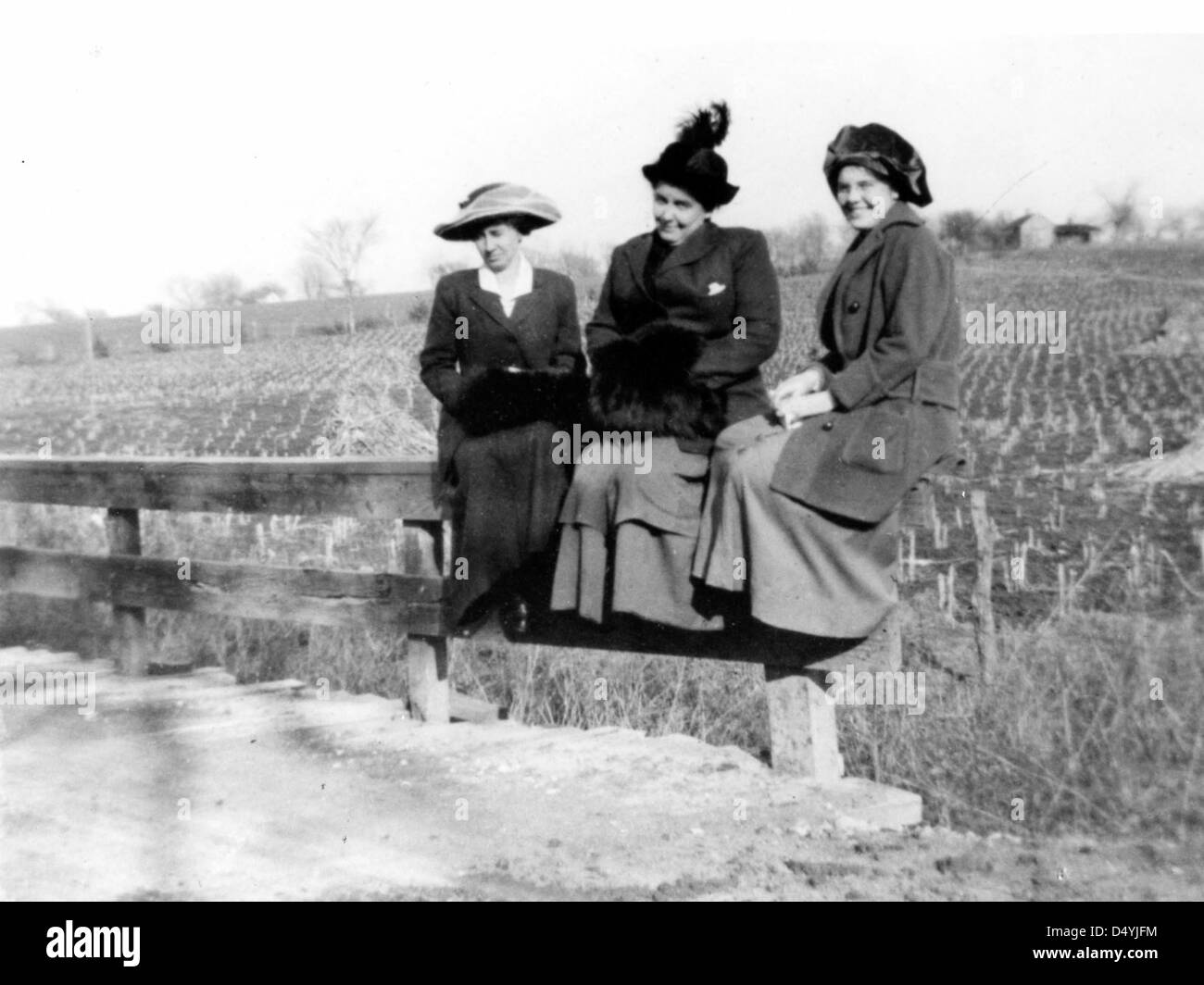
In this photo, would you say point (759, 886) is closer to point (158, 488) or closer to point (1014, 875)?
point (1014, 875)

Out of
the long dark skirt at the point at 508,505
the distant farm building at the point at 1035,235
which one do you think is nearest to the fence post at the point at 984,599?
the long dark skirt at the point at 508,505

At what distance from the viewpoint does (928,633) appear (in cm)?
611

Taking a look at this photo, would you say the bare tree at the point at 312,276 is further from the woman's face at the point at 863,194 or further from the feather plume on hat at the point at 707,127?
the woman's face at the point at 863,194

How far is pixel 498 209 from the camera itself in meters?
4.92

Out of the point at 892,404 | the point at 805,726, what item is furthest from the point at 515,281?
the point at 805,726

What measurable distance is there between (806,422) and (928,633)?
231 cm

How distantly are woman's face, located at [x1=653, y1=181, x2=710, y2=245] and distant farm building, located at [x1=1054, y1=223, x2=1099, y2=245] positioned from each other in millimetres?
7108

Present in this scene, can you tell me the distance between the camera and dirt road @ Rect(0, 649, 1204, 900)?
140 inches

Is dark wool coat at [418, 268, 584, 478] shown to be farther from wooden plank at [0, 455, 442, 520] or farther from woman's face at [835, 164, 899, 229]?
woman's face at [835, 164, 899, 229]

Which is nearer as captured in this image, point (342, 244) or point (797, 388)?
point (797, 388)

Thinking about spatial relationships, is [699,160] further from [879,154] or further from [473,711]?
[473,711]

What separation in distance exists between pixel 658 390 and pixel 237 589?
260cm

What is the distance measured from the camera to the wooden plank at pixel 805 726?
14.4ft

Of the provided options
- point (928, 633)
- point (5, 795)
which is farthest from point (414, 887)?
point (928, 633)
